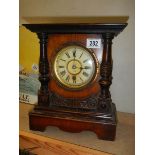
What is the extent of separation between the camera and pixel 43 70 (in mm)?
830

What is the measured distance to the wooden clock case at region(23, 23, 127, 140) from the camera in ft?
2.50

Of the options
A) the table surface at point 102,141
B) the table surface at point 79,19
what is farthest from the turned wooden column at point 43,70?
the table surface at point 79,19

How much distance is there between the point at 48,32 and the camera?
0.81 meters

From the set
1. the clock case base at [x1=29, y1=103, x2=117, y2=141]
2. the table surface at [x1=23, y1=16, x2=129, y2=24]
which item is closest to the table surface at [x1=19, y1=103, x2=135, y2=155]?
the clock case base at [x1=29, y1=103, x2=117, y2=141]

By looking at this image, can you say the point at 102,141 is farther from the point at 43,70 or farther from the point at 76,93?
the point at 43,70

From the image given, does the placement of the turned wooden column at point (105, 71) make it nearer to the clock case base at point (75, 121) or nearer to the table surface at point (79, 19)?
the clock case base at point (75, 121)

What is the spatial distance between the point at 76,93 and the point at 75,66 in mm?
106

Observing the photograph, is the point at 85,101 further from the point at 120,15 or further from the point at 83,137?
the point at 120,15

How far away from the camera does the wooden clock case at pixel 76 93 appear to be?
0.76 meters

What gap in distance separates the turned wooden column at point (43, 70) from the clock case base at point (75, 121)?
4 centimetres

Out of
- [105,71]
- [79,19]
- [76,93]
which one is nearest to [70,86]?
[76,93]

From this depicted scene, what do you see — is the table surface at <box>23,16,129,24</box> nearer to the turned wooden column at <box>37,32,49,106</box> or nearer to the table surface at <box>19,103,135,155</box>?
the turned wooden column at <box>37,32,49,106</box>
